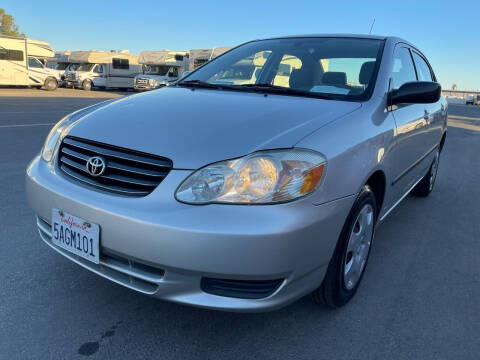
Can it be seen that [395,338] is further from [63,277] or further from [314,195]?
[63,277]

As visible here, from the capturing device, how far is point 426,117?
3.38 meters

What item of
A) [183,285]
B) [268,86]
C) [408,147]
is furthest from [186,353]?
[408,147]

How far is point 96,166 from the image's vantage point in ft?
6.26

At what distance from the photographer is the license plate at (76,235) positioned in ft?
5.97

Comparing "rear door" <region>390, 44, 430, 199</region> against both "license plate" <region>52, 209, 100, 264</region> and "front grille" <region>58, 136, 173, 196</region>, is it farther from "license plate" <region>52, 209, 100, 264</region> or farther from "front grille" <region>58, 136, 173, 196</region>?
"license plate" <region>52, 209, 100, 264</region>

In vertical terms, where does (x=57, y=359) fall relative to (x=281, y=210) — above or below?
below

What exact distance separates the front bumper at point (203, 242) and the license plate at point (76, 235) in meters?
0.04

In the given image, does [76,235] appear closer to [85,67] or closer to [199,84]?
[199,84]

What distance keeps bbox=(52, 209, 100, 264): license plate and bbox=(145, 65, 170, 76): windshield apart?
26177 millimetres

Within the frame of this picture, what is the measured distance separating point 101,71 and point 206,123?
28.0 m

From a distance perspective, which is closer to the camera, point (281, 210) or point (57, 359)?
point (281, 210)

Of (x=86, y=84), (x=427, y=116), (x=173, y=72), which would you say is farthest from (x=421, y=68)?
(x=86, y=84)

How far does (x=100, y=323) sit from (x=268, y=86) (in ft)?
5.92

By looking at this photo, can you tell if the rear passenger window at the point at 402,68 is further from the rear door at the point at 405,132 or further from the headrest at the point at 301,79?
the headrest at the point at 301,79
